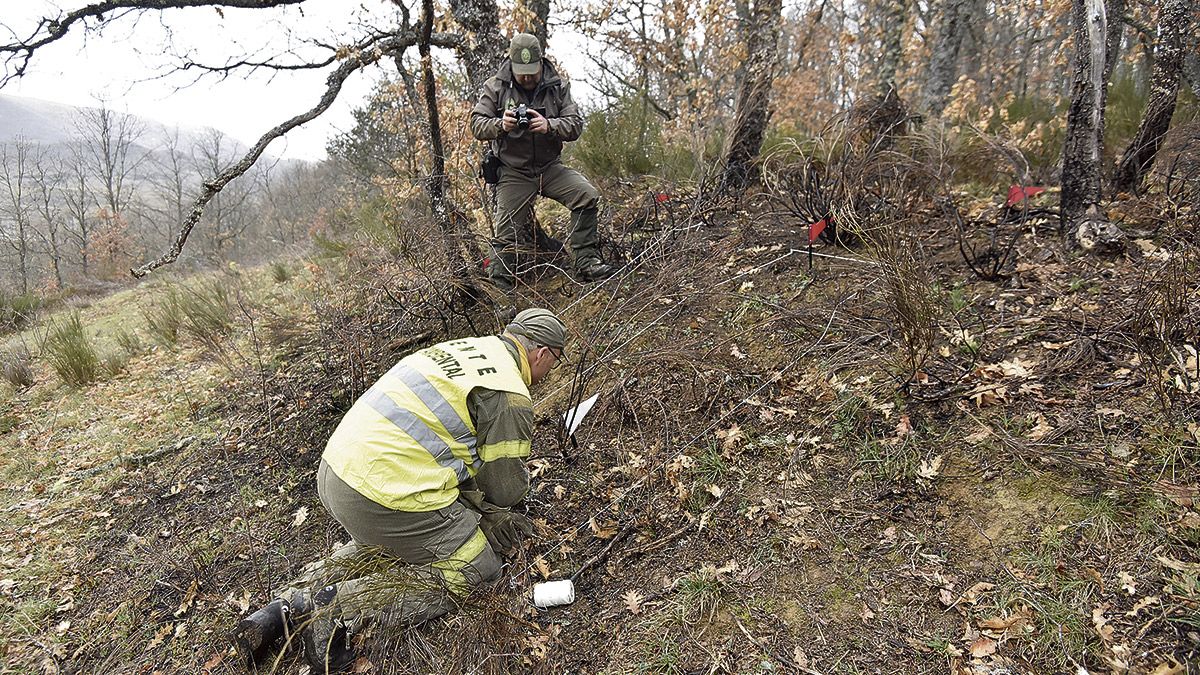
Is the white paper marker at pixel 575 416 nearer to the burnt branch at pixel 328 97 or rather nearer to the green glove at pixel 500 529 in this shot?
the green glove at pixel 500 529

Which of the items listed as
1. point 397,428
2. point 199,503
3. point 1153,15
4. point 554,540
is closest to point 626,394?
point 554,540

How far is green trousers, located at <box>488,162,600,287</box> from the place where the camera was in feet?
14.7

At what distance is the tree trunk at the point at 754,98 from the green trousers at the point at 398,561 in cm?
395

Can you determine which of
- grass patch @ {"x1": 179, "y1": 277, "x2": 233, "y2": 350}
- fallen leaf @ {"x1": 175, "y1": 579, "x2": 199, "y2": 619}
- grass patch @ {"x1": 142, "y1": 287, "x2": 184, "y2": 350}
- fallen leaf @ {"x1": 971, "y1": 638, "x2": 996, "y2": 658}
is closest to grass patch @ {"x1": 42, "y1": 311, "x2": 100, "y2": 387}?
grass patch @ {"x1": 142, "y1": 287, "x2": 184, "y2": 350}

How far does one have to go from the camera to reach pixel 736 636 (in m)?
2.17

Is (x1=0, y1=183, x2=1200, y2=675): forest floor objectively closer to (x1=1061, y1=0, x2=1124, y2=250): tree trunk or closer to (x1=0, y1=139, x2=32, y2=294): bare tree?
(x1=1061, y1=0, x2=1124, y2=250): tree trunk

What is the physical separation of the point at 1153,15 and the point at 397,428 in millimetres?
7797

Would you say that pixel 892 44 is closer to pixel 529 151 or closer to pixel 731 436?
pixel 529 151

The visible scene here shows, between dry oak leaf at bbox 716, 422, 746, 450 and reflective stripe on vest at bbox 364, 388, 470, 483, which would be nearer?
reflective stripe on vest at bbox 364, 388, 470, 483

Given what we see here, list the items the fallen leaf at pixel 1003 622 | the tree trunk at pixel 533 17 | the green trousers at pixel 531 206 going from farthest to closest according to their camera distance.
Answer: the tree trunk at pixel 533 17 → the green trousers at pixel 531 206 → the fallen leaf at pixel 1003 622

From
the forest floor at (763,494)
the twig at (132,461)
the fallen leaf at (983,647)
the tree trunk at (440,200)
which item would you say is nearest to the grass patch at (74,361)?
the forest floor at (763,494)

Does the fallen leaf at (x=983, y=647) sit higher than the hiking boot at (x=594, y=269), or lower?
lower

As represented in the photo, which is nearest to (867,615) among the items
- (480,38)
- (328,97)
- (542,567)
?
(542,567)

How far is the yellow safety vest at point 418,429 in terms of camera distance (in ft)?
7.34
